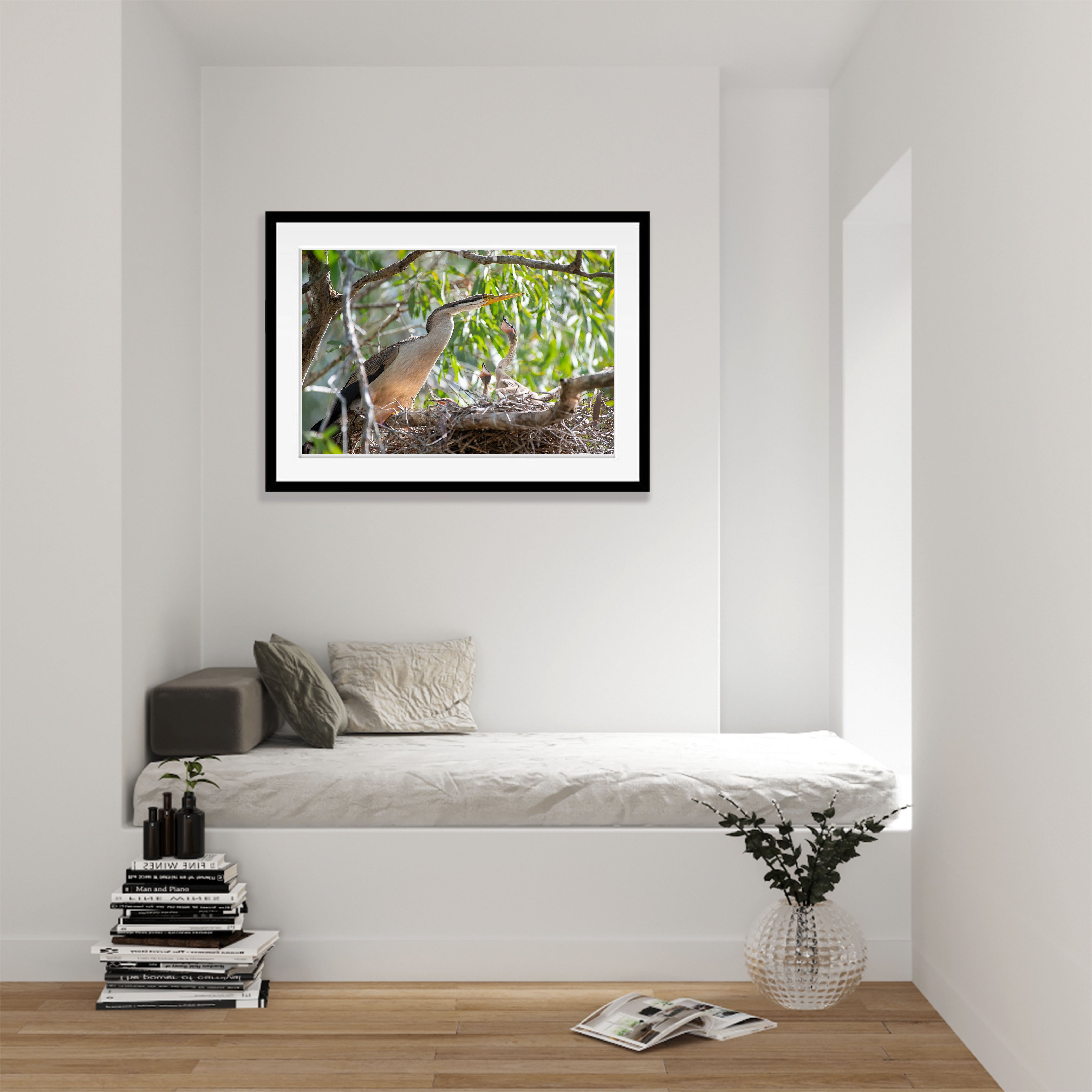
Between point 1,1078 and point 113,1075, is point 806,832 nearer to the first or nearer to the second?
point 113,1075

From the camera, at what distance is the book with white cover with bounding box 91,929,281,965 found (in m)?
2.73

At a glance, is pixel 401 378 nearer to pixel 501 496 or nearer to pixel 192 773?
pixel 501 496

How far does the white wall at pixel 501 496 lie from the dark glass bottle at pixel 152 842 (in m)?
0.96

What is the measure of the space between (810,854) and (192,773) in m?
1.60

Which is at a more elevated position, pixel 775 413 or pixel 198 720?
pixel 775 413

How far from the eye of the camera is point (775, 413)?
390 cm

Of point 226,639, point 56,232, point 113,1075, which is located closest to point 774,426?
point 226,639

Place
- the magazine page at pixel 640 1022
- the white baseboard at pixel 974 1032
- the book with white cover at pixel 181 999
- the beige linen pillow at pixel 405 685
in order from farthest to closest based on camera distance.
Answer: the beige linen pillow at pixel 405 685
the book with white cover at pixel 181 999
the magazine page at pixel 640 1022
the white baseboard at pixel 974 1032

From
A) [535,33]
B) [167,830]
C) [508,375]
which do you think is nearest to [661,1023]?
[167,830]

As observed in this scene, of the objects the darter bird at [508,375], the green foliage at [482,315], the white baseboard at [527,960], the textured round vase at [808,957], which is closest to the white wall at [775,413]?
the green foliage at [482,315]

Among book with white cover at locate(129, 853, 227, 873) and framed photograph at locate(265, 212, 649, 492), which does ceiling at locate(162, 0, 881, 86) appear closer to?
framed photograph at locate(265, 212, 649, 492)

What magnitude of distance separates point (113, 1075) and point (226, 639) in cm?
160

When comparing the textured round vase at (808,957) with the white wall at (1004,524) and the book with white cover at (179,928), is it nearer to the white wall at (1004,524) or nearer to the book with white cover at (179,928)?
the white wall at (1004,524)

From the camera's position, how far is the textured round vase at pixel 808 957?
8.42 feet
